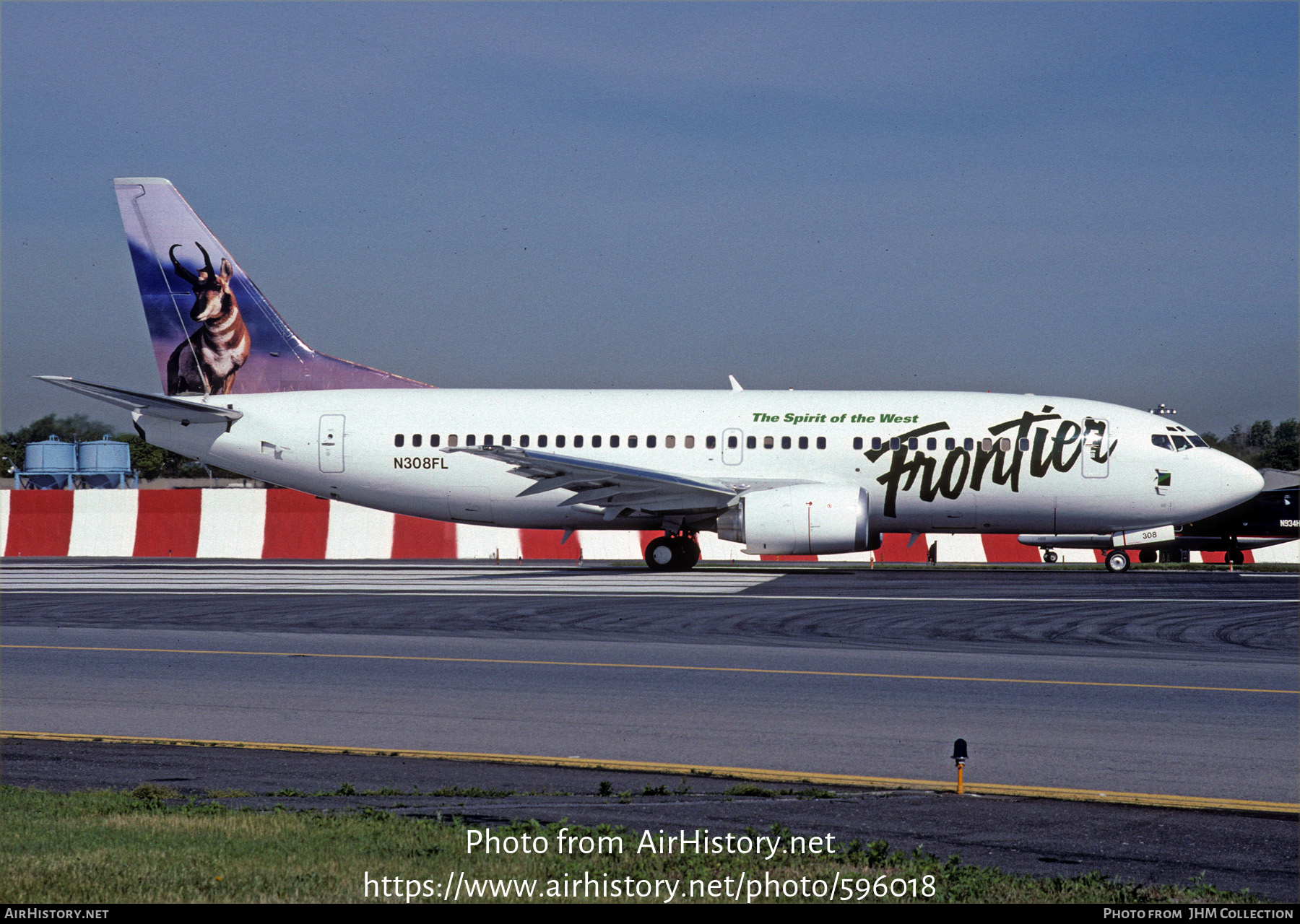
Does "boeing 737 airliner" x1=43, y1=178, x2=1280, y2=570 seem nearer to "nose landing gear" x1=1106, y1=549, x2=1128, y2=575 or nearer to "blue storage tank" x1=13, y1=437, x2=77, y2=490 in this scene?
"nose landing gear" x1=1106, y1=549, x2=1128, y2=575

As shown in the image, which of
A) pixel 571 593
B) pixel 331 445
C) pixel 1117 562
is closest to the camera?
pixel 571 593

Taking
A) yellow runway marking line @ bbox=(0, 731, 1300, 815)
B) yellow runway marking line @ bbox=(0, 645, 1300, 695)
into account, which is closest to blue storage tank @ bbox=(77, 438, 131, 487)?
yellow runway marking line @ bbox=(0, 645, 1300, 695)

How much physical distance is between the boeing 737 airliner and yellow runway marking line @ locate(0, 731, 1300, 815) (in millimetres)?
16819

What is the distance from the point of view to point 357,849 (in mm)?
6512

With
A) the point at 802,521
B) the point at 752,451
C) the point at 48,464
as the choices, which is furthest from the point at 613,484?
the point at 48,464

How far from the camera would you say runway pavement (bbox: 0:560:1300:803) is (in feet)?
31.7

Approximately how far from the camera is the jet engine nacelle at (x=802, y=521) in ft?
87.0

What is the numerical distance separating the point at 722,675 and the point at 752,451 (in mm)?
15913

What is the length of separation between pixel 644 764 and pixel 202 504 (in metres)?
33.2

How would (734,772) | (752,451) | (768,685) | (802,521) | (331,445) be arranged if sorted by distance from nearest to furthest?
(734,772), (768,685), (802,521), (752,451), (331,445)

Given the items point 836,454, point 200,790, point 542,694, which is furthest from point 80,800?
point 836,454

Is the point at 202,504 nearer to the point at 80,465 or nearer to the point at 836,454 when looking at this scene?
the point at 836,454

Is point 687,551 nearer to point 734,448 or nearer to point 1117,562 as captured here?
point 734,448

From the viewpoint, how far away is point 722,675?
43.2 ft
